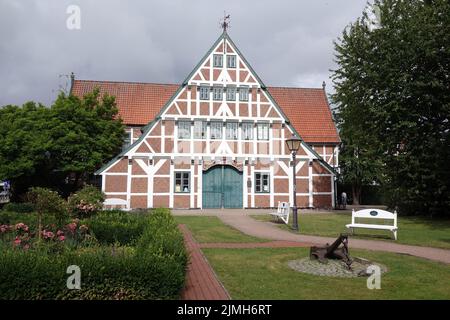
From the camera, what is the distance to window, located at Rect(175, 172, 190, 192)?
95.5ft

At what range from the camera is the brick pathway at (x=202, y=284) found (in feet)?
23.3

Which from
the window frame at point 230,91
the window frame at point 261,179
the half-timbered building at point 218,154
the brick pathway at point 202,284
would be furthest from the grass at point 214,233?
the window frame at point 230,91

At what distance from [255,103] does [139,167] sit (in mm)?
9380

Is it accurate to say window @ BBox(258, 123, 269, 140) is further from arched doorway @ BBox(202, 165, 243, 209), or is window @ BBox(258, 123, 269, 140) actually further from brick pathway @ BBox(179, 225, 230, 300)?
brick pathway @ BBox(179, 225, 230, 300)

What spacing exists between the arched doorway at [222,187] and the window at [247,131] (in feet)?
7.90

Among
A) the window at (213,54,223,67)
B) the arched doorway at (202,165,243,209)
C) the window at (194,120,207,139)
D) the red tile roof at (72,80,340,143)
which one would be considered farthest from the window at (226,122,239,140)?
the red tile roof at (72,80,340,143)

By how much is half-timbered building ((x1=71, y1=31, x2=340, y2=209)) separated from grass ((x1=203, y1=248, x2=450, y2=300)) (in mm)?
18161

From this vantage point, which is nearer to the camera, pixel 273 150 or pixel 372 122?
pixel 372 122

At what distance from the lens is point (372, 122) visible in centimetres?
2256

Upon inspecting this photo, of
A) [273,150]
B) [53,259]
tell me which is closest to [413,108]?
[273,150]

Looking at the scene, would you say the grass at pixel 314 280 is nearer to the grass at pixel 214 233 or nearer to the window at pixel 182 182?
the grass at pixel 214 233
